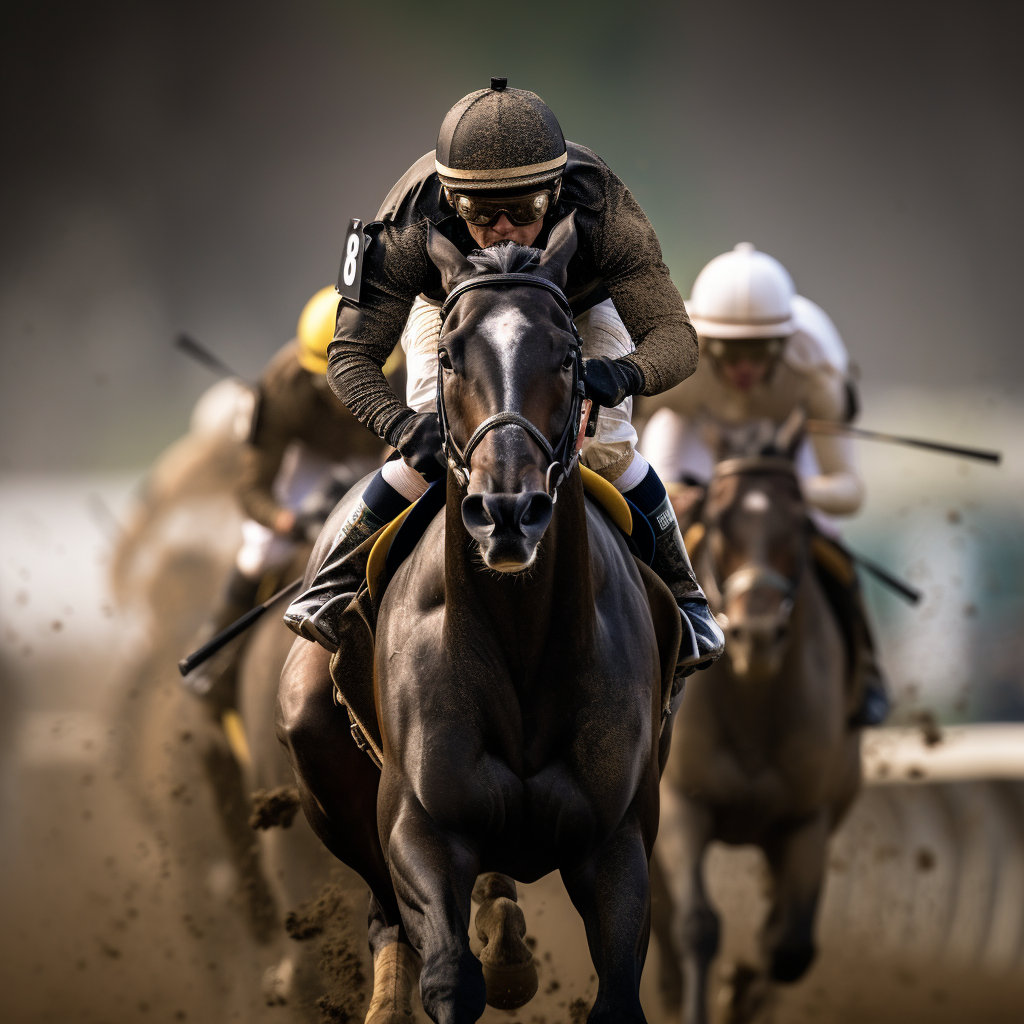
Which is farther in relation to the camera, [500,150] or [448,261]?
[500,150]

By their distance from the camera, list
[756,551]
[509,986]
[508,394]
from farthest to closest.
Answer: [756,551], [509,986], [508,394]

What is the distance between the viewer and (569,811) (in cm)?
315

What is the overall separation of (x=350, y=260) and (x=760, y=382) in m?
5.35

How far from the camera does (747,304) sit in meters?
8.36

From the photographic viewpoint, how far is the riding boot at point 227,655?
8391mm

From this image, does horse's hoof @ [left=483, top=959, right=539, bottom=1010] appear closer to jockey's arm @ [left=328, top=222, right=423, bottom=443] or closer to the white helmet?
jockey's arm @ [left=328, top=222, right=423, bottom=443]

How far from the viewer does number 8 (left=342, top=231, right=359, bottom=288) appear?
3582mm

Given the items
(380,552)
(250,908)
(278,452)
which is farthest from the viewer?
(278,452)

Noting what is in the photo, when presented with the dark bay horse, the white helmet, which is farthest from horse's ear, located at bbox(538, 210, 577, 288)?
the white helmet

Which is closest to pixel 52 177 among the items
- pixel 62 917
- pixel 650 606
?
pixel 62 917

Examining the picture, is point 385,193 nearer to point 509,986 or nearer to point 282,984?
point 282,984

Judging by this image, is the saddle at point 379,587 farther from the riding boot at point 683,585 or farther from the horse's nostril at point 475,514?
the horse's nostril at point 475,514

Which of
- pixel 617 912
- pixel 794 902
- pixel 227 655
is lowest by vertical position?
pixel 794 902

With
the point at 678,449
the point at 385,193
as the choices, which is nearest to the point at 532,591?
the point at 678,449
